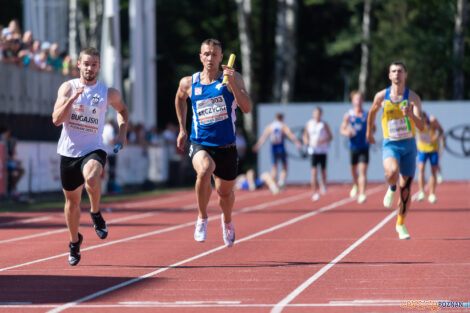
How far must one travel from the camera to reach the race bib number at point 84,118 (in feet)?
36.3

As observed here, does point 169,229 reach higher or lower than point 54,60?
lower

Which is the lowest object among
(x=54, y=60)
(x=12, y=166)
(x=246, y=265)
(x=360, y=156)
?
(x=12, y=166)

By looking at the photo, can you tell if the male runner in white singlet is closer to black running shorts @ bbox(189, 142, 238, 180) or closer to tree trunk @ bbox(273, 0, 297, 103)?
black running shorts @ bbox(189, 142, 238, 180)

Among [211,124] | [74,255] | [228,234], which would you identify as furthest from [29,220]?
[74,255]

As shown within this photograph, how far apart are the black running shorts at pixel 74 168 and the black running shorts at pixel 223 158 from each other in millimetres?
1331

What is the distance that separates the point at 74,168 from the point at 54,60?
19.0m

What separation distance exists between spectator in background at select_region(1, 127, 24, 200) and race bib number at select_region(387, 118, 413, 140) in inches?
470

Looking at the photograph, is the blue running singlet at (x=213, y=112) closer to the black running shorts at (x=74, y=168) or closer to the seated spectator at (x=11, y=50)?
the black running shorts at (x=74, y=168)

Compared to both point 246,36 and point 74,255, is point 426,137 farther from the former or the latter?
point 246,36

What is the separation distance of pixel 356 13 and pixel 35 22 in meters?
30.3

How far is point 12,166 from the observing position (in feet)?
78.6

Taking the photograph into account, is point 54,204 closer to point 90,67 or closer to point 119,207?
point 119,207

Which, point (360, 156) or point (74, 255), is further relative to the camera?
point (360, 156)

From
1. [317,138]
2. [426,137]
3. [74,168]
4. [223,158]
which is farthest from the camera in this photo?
[317,138]
